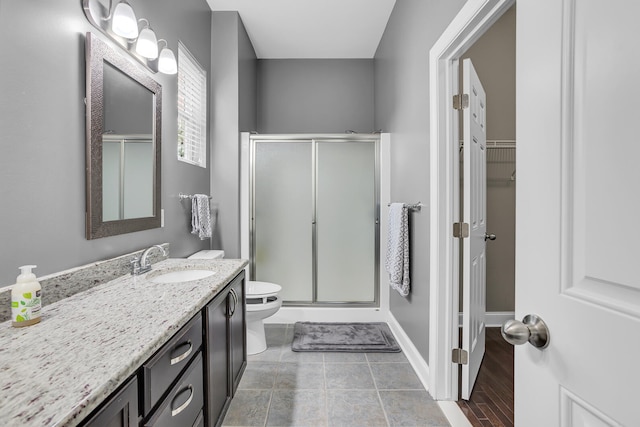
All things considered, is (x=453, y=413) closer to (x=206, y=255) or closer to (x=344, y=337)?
(x=344, y=337)

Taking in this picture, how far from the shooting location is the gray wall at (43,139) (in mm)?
950

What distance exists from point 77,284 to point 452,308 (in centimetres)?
181

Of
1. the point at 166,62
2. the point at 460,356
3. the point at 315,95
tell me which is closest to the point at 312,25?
the point at 315,95

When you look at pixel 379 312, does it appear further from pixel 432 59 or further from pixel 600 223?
pixel 600 223

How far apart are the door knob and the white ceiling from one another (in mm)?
2864

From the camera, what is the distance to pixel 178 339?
98 cm

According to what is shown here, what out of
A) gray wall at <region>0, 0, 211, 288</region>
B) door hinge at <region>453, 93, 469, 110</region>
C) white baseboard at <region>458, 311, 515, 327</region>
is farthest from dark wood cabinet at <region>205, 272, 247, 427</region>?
white baseboard at <region>458, 311, 515, 327</region>

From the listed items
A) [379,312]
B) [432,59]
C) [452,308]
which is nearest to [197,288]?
[452,308]

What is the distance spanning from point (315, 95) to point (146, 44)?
237 cm

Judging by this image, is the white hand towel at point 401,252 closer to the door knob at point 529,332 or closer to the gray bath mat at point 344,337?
the gray bath mat at point 344,337

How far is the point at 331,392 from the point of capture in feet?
6.23

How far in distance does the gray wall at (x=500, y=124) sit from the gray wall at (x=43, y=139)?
113 inches

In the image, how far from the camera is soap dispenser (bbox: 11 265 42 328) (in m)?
0.87

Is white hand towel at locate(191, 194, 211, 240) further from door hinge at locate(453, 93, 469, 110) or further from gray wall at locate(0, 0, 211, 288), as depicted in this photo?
door hinge at locate(453, 93, 469, 110)
